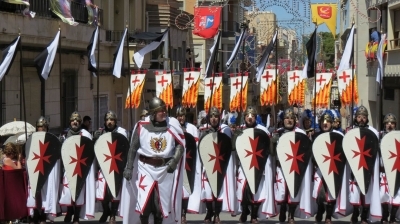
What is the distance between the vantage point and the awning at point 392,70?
89.6ft

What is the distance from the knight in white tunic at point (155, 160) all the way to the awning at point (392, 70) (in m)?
16.6

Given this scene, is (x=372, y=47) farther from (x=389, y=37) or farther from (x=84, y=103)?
(x=84, y=103)

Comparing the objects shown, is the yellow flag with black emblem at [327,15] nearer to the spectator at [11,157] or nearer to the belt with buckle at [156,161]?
the spectator at [11,157]

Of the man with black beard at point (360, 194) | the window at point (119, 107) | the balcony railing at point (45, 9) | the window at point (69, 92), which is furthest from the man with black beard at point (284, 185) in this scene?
the window at point (119, 107)

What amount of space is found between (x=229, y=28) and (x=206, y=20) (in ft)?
55.7

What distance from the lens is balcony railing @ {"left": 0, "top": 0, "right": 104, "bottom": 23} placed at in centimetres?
2020

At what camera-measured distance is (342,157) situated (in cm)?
1314

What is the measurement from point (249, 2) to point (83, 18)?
454 inches

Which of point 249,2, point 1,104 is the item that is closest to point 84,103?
point 1,104

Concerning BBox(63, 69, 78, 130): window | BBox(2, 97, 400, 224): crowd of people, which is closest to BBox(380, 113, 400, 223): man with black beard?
BBox(2, 97, 400, 224): crowd of people

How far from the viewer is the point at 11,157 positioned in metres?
12.7

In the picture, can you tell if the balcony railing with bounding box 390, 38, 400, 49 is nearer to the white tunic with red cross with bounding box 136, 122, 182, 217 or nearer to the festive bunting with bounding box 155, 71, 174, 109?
the festive bunting with bounding box 155, 71, 174, 109

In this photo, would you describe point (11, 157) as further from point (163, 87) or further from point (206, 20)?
point (206, 20)

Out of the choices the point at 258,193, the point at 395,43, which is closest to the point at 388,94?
the point at 395,43
